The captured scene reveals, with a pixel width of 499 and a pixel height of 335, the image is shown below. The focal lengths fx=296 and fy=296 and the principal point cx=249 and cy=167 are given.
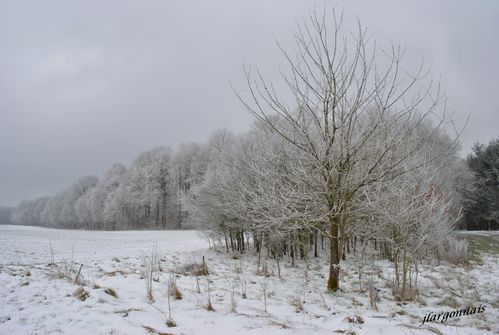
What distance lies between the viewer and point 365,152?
6.81 m

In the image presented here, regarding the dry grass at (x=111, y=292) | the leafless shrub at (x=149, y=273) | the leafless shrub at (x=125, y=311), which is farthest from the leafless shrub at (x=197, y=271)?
the leafless shrub at (x=125, y=311)

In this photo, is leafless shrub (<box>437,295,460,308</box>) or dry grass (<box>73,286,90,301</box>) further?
leafless shrub (<box>437,295,460,308</box>)

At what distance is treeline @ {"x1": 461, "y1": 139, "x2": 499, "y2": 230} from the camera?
35.0 metres

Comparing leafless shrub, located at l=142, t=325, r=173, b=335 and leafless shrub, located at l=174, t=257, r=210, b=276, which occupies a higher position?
leafless shrub, located at l=142, t=325, r=173, b=335

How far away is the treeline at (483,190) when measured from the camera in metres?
35.0

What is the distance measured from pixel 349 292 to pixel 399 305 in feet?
4.05

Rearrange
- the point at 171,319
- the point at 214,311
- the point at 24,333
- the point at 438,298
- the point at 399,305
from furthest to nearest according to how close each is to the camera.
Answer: the point at 438,298 < the point at 399,305 < the point at 214,311 < the point at 171,319 < the point at 24,333

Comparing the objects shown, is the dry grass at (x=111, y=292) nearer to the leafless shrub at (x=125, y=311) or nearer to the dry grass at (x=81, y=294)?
the dry grass at (x=81, y=294)

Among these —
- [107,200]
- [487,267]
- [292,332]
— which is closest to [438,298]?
[292,332]

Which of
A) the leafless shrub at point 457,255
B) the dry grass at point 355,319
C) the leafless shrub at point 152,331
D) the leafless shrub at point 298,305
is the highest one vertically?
the leafless shrub at point 152,331

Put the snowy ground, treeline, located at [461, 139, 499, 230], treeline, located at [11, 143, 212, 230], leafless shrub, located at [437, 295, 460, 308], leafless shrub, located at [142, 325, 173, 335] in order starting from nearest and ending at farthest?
leafless shrub, located at [142, 325, 173, 335]
the snowy ground
leafless shrub, located at [437, 295, 460, 308]
treeline, located at [461, 139, 499, 230]
treeline, located at [11, 143, 212, 230]

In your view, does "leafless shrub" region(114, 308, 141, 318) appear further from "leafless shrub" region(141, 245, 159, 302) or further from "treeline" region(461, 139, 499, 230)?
"treeline" region(461, 139, 499, 230)

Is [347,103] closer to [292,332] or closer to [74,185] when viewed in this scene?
[292,332]

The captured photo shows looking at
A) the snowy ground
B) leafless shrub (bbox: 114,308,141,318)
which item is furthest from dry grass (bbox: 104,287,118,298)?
leafless shrub (bbox: 114,308,141,318)
